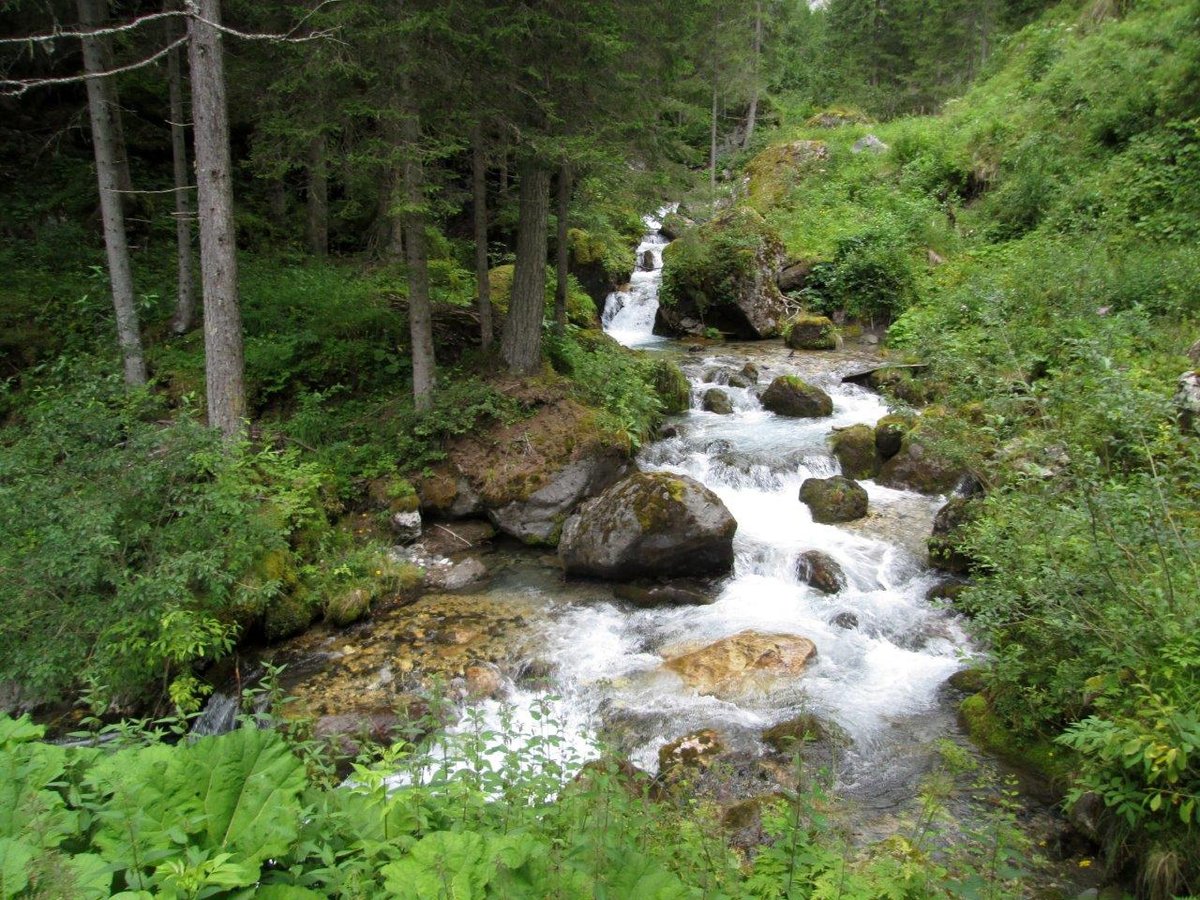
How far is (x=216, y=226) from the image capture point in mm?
8133

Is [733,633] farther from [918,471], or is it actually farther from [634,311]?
[634,311]

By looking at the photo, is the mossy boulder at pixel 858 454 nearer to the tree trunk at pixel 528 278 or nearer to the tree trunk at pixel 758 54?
the tree trunk at pixel 528 278

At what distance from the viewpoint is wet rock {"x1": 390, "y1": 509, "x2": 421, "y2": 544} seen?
30.3 ft

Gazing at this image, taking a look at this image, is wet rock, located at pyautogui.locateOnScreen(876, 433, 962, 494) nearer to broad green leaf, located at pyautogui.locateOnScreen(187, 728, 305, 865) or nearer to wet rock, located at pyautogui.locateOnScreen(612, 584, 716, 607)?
wet rock, located at pyautogui.locateOnScreen(612, 584, 716, 607)

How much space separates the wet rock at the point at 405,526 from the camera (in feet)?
30.3

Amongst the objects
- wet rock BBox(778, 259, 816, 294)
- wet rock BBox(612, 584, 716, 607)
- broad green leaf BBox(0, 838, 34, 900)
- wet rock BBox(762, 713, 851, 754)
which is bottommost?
wet rock BBox(612, 584, 716, 607)

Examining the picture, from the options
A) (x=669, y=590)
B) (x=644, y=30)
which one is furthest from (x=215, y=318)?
(x=644, y=30)

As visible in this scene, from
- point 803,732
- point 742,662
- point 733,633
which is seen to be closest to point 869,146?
point 733,633

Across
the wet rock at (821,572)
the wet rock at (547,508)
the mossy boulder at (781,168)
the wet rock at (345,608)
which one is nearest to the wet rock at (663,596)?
the wet rock at (821,572)

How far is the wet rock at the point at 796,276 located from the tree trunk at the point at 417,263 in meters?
14.2

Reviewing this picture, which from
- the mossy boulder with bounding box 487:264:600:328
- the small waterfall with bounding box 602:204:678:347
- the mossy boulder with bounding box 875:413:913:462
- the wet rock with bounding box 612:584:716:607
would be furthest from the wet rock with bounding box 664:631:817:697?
the small waterfall with bounding box 602:204:678:347

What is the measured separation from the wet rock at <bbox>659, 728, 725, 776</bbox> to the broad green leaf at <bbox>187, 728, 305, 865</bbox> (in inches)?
154

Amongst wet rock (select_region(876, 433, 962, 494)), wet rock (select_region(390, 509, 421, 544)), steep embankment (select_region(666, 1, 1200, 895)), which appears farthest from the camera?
wet rock (select_region(876, 433, 962, 494))

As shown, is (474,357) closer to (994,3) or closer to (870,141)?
(870,141)
